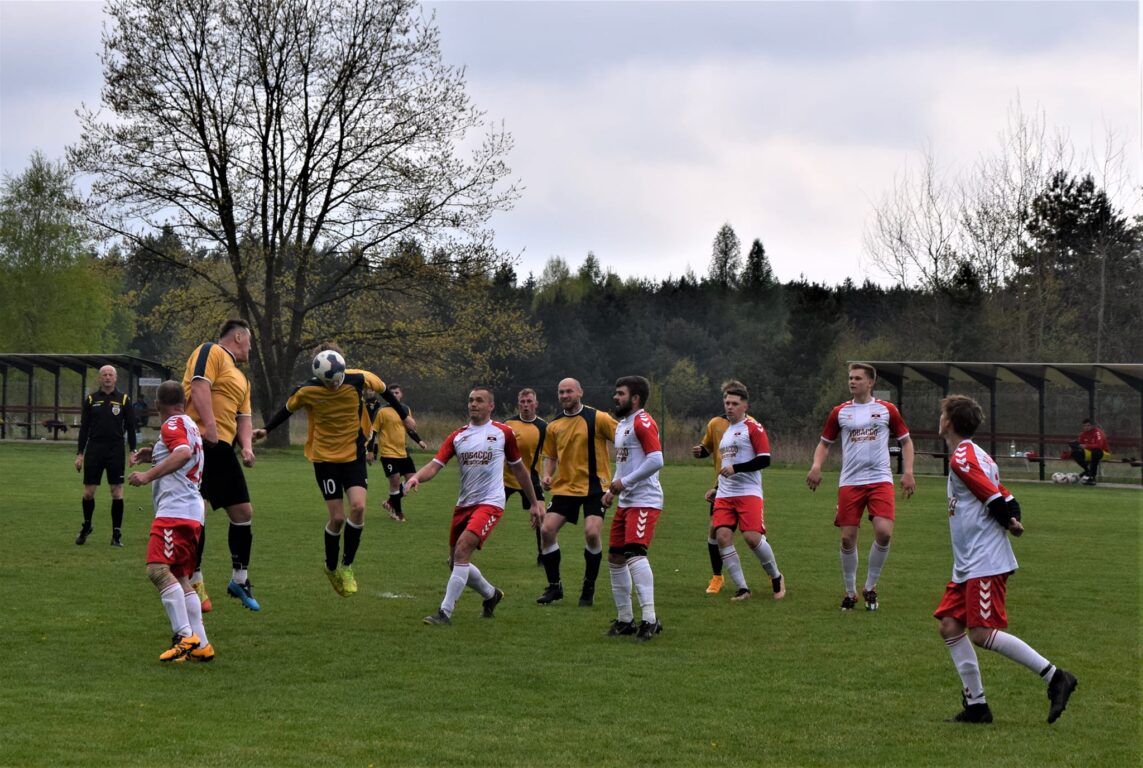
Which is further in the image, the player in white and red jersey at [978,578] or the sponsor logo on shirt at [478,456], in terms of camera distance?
the sponsor logo on shirt at [478,456]

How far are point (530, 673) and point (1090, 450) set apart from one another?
27.4 metres

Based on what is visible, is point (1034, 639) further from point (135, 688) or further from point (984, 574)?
point (135, 688)

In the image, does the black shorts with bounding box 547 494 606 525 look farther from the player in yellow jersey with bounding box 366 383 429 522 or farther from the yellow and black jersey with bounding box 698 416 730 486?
the player in yellow jersey with bounding box 366 383 429 522

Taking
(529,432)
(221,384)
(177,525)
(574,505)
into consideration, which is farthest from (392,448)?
(177,525)

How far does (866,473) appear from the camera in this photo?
451 inches

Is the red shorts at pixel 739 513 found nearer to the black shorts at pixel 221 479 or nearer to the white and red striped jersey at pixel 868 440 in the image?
the white and red striped jersey at pixel 868 440

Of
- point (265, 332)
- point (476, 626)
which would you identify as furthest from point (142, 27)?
point (476, 626)

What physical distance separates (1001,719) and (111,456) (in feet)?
37.1

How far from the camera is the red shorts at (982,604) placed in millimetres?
7145

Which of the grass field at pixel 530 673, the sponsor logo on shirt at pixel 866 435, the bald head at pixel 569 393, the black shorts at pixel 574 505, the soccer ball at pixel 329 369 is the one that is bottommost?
the grass field at pixel 530 673

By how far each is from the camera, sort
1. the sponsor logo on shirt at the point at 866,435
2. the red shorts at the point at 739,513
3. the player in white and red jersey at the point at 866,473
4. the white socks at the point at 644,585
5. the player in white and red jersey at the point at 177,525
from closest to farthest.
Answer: the player in white and red jersey at the point at 177,525, the white socks at the point at 644,585, the player in white and red jersey at the point at 866,473, the sponsor logo on shirt at the point at 866,435, the red shorts at the point at 739,513

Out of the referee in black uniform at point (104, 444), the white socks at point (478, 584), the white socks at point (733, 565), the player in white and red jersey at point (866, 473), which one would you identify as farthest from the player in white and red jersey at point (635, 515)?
→ the referee in black uniform at point (104, 444)

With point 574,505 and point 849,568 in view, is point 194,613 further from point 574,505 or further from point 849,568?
point 849,568

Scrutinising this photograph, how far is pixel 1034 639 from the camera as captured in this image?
9.88 metres
